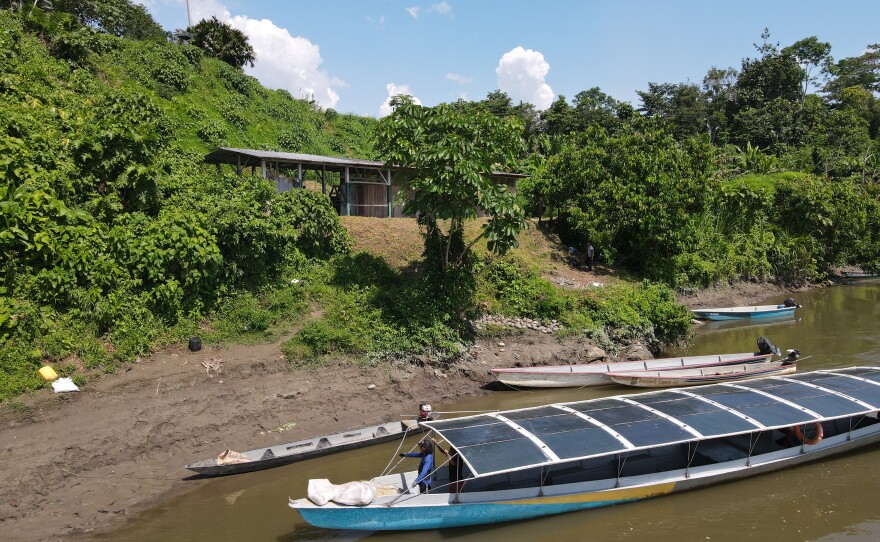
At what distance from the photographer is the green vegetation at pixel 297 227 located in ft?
43.4

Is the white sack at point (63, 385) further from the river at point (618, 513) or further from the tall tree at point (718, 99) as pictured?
the tall tree at point (718, 99)

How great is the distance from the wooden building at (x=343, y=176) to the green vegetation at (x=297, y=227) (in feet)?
5.18

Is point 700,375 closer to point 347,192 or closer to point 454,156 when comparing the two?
point 454,156

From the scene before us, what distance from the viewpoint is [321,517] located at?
8531mm

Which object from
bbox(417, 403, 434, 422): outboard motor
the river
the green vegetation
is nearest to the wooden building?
the green vegetation

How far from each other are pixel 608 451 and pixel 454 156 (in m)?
8.78

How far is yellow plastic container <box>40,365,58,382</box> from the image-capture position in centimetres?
1184

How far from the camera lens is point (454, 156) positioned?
1498 cm

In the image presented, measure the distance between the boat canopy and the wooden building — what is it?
12763 mm

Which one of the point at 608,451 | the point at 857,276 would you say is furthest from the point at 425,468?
the point at 857,276

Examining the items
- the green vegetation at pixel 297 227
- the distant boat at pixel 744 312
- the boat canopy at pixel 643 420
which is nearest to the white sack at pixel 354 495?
the boat canopy at pixel 643 420

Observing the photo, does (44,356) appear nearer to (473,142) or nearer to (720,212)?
(473,142)

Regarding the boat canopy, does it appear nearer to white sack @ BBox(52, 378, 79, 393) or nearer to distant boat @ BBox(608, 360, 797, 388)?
distant boat @ BBox(608, 360, 797, 388)

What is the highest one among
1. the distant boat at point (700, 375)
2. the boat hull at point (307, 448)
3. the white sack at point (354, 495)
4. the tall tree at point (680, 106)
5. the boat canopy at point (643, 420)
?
the tall tree at point (680, 106)
